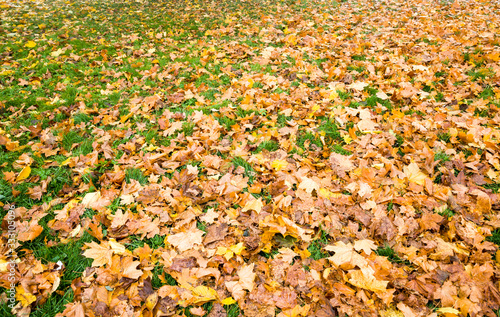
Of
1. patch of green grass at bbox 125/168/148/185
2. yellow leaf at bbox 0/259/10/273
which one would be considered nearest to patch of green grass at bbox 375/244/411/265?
patch of green grass at bbox 125/168/148/185

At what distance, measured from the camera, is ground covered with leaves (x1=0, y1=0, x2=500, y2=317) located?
183cm

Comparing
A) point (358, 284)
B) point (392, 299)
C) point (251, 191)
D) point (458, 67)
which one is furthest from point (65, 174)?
point (458, 67)

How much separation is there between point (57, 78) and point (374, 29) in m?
6.34

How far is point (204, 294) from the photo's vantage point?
181 centimetres

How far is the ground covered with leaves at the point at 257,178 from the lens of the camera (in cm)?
183

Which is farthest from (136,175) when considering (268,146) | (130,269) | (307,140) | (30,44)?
(30,44)

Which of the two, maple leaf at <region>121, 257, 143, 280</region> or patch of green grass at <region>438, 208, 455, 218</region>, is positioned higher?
patch of green grass at <region>438, 208, 455, 218</region>

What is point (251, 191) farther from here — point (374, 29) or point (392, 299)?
point (374, 29)

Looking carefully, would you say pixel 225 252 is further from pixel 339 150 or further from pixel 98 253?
pixel 339 150

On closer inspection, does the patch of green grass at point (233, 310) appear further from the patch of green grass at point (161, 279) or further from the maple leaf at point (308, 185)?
the maple leaf at point (308, 185)

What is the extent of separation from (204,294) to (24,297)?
120cm

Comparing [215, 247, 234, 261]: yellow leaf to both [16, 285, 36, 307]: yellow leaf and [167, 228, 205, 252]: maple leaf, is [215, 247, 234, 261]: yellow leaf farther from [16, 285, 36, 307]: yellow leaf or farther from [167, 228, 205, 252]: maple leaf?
[16, 285, 36, 307]: yellow leaf

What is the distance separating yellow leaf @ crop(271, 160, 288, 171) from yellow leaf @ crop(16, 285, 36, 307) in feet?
7.01

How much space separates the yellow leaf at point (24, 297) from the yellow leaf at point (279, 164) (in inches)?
84.1
